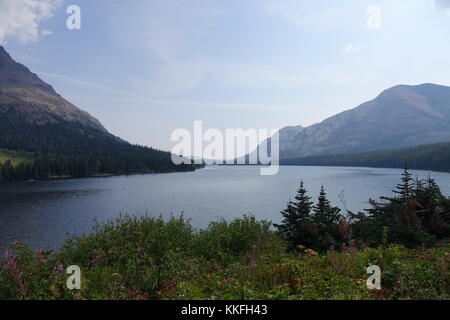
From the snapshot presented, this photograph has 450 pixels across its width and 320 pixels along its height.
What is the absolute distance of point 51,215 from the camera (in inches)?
1902

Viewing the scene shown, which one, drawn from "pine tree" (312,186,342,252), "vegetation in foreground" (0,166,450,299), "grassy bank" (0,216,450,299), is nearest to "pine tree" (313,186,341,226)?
"pine tree" (312,186,342,252)

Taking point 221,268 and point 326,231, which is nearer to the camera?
point 221,268

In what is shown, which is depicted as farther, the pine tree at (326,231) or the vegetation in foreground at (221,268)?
the pine tree at (326,231)

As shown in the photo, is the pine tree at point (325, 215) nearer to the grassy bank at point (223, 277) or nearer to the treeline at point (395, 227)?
the treeline at point (395, 227)

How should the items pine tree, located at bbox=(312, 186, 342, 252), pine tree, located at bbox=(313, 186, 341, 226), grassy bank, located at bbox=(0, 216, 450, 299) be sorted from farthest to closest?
pine tree, located at bbox=(313, 186, 341, 226) → pine tree, located at bbox=(312, 186, 342, 252) → grassy bank, located at bbox=(0, 216, 450, 299)

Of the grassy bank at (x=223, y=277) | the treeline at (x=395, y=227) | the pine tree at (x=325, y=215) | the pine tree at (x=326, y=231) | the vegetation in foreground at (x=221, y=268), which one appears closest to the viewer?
the grassy bank at (x=223, y=277)

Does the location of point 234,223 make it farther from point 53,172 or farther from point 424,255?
point 53,172

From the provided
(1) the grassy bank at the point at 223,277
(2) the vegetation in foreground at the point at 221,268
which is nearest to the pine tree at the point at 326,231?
(2) the vegetation in foreground at the point at 221,268

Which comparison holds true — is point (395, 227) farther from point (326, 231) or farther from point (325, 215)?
point (325, 215)

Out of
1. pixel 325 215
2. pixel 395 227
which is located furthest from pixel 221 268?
pixel 325 215

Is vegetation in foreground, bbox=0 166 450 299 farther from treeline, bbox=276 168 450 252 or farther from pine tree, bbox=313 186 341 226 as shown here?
pine tree, bbox=313 186 341 226
